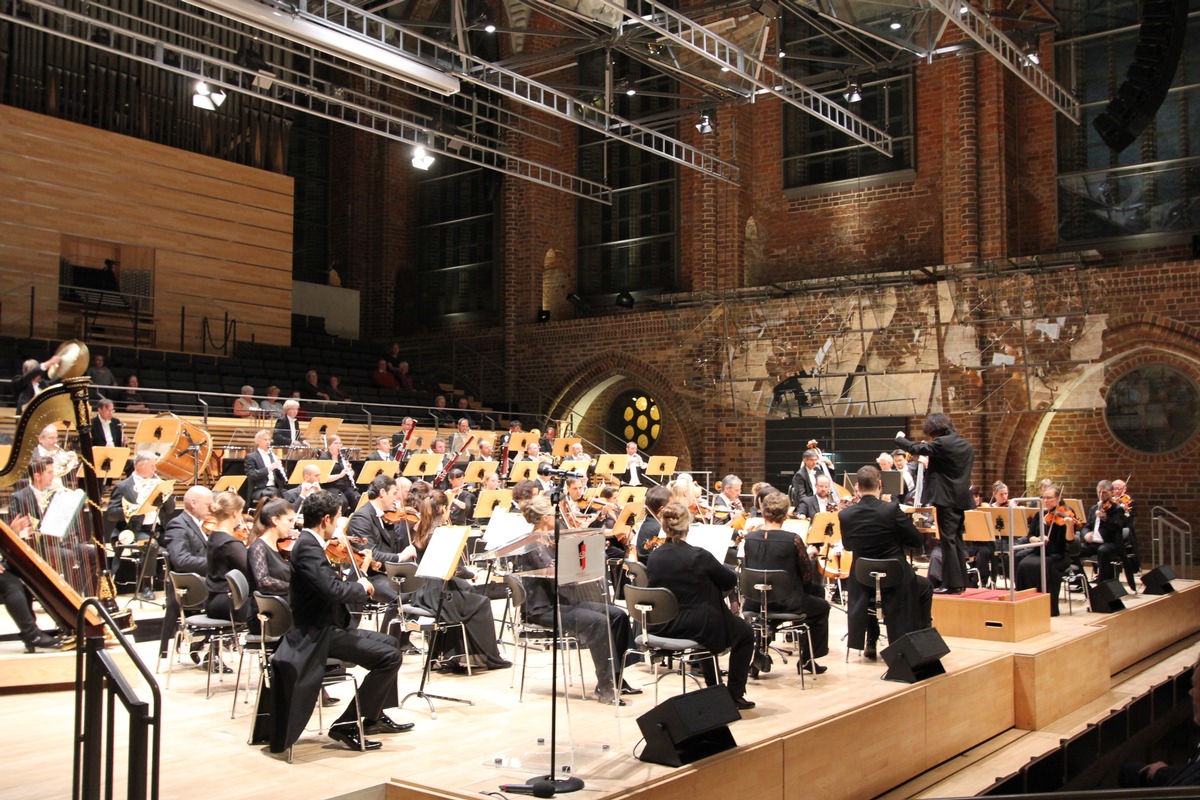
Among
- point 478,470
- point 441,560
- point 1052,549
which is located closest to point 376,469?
point 478,470

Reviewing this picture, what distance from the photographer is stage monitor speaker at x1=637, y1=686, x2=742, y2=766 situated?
15.5 ft

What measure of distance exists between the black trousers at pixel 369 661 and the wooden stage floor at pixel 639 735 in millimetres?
192

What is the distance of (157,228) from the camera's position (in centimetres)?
1698

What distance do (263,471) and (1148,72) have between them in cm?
1069

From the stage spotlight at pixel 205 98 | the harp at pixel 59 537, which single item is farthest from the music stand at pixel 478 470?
the harp at pixel 59 537

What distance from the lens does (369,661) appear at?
5.22 m

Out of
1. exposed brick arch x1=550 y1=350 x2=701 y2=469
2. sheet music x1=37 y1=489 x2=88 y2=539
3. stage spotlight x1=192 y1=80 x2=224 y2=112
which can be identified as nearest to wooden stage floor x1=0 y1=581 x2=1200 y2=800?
sheet music x1=37 y1=489 x2=88 y2=539

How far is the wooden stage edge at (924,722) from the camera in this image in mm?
4828

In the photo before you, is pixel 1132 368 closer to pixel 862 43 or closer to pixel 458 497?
pixel 862 43

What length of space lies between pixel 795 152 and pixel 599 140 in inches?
145

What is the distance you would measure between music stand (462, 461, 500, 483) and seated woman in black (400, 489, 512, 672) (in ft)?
14.9

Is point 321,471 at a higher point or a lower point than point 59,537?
higher

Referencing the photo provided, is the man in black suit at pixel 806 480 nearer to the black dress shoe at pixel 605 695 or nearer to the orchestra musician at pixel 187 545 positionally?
the black dress shoe at pixel 605 695

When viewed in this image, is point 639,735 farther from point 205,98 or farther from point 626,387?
point 626,387
